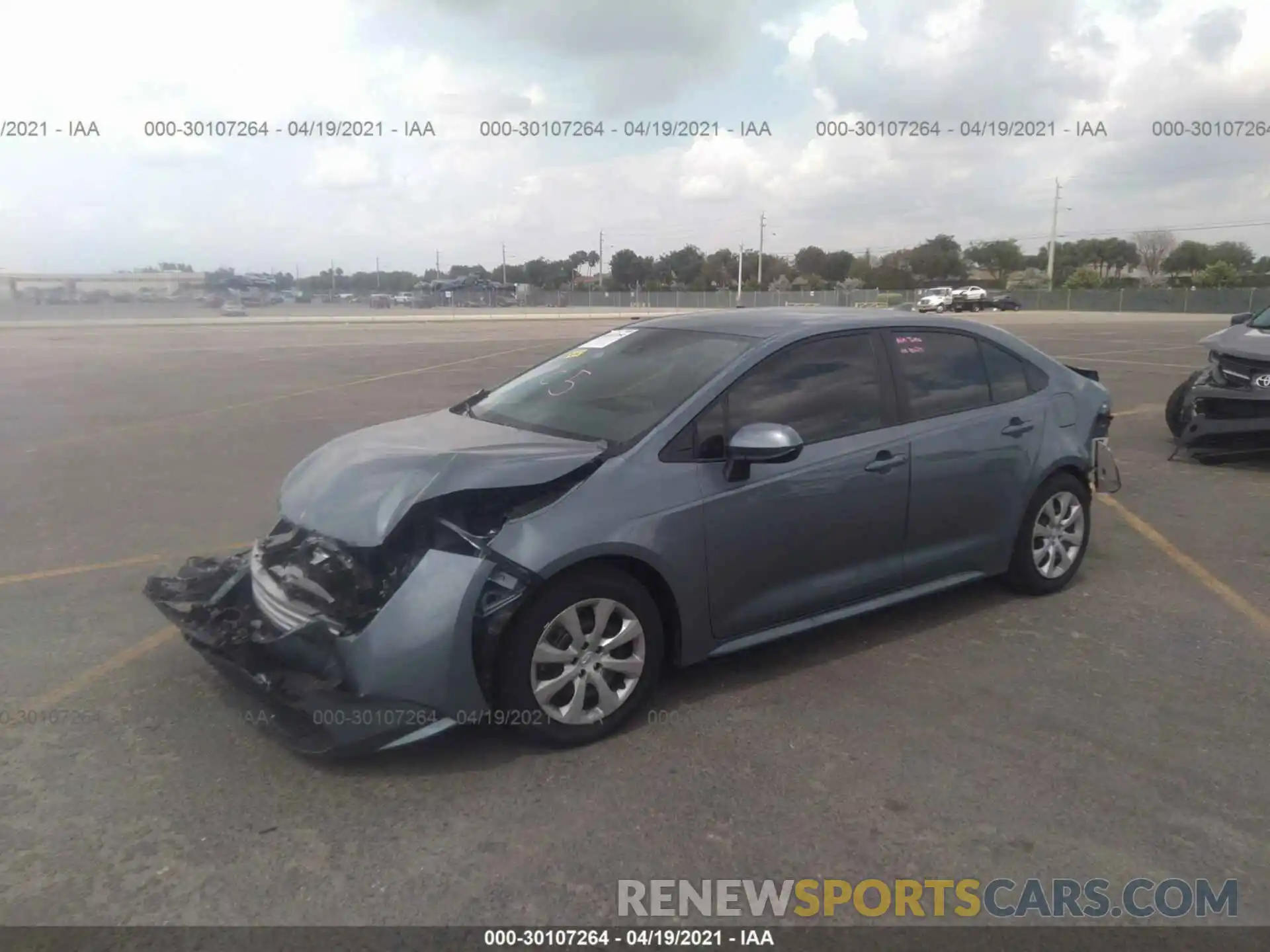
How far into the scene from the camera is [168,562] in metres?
6.03

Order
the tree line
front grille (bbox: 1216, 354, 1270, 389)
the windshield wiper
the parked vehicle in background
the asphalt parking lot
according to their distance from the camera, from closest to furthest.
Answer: the asphalt parking lot
the windshield wiper
front grille (bbox: 1216, 354, 1270, 389)
the parked vehicle in background
the tree line

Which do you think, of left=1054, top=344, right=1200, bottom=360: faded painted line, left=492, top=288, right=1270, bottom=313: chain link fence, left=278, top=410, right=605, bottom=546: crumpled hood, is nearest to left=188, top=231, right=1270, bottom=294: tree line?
left=492, top=288, right=1270, bottom=313: chain link fence

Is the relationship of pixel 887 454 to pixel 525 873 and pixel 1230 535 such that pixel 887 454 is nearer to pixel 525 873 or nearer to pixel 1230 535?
pixel 525 873

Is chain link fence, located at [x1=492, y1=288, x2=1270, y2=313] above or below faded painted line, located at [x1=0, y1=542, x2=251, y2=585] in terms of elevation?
above

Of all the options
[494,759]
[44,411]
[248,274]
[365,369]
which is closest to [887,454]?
[494,759]

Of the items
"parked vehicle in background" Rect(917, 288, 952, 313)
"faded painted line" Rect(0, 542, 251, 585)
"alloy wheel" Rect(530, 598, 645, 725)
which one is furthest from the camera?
"parked vehicle in background" Rect(917, 288, 952, 313)

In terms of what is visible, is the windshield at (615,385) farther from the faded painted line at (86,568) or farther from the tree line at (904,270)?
the tree line at (904,270)

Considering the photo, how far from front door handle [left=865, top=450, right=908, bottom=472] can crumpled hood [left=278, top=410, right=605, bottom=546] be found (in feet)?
4.31

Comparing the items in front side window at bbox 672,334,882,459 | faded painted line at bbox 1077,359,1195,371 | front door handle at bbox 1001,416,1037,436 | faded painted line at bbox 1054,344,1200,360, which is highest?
front side window at bbox 672,334,882,459

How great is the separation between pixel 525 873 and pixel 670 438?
177 centimetres
